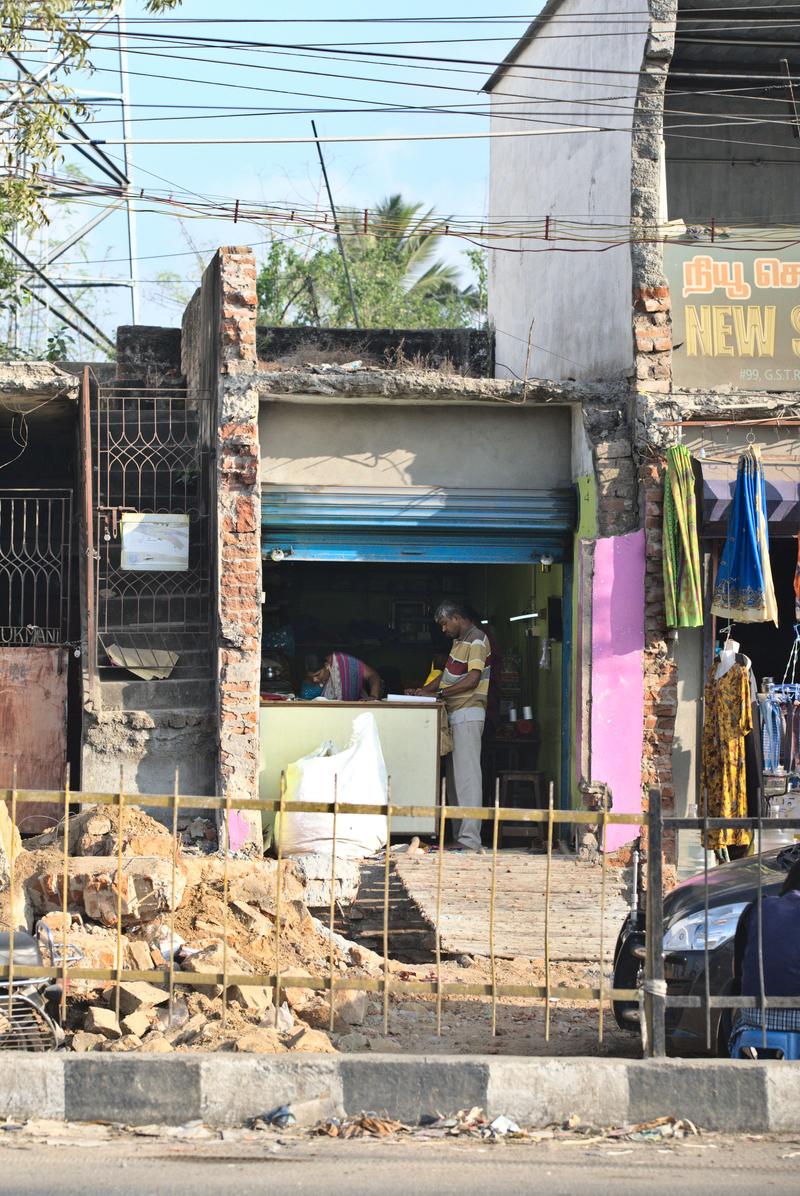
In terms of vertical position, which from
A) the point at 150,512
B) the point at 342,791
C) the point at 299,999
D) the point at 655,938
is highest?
the point at 150,512

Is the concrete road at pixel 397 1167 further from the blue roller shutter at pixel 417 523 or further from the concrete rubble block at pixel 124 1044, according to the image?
the blue roller shutter at pixel 417 523

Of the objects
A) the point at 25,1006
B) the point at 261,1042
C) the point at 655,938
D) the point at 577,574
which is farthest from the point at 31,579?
the point at 655,938

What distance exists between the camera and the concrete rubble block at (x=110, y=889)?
283 inches

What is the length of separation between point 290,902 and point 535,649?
19.3ft

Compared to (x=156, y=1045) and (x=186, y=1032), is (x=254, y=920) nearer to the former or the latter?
(x=186, y=1032)

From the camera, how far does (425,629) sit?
16078 mm

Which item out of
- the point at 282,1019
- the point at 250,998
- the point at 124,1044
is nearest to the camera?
the point at 124,1044

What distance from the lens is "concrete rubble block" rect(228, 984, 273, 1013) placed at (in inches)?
252

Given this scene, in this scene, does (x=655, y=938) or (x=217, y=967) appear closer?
(x=655, y=938)

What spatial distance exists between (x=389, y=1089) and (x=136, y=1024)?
1404 millimetres

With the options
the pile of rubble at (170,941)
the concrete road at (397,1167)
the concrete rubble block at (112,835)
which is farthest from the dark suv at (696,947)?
the concrete rubble block at (112,835)

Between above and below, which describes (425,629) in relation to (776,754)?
above

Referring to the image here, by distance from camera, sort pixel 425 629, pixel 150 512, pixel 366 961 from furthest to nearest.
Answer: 1. pixel 425 629
2. pixel 150 512
3. pixel 366 961

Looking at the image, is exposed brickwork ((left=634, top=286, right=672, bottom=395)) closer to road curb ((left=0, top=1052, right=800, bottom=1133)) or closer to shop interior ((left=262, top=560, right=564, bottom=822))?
shop interior ((left=262, top=560, right=564, bottom=822))
